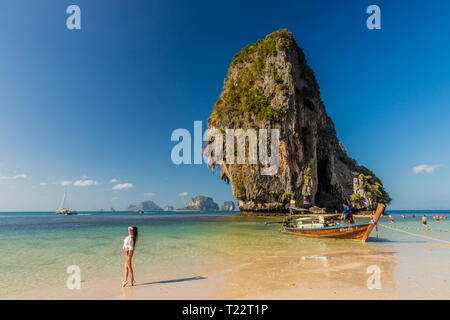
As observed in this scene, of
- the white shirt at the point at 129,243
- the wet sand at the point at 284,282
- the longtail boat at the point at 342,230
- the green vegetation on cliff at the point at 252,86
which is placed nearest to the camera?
the wet sand at the point at 284,282

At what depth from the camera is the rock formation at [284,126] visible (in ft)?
139

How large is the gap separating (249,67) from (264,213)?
108 feet

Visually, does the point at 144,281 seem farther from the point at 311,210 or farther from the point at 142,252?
the point at 311,210

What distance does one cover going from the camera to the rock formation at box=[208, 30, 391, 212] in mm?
42375

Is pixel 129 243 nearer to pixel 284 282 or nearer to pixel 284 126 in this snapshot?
pixel 284 282

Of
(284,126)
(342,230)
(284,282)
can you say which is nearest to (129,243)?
(284,282)

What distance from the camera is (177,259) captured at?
9703 millimetres

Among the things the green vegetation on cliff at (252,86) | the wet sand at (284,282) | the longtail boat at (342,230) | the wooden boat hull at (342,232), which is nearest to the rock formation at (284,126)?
the green vegetation on cliff at (252,86)

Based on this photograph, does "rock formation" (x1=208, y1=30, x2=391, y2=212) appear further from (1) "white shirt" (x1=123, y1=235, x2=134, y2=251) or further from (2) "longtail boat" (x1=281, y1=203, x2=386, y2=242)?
(1) "white shirt" (x1=123, y1=235, x2=134, y2=251)

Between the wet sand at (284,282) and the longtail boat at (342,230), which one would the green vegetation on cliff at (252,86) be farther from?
the wet sand at (284,282)

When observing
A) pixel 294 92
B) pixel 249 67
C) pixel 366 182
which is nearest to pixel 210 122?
pixel 249 67

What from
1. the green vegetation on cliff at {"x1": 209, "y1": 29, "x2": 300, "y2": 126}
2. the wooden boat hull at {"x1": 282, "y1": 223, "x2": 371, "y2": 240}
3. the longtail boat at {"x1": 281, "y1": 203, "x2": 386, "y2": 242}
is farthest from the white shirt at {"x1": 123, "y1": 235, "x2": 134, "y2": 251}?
the green vegetation on cliff at {"x1": 209, "y1": 29, "x2": 300, "y2": 126}

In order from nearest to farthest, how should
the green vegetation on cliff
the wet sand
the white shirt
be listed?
the wet sand → the white shirt → the green vegetation on cliff
